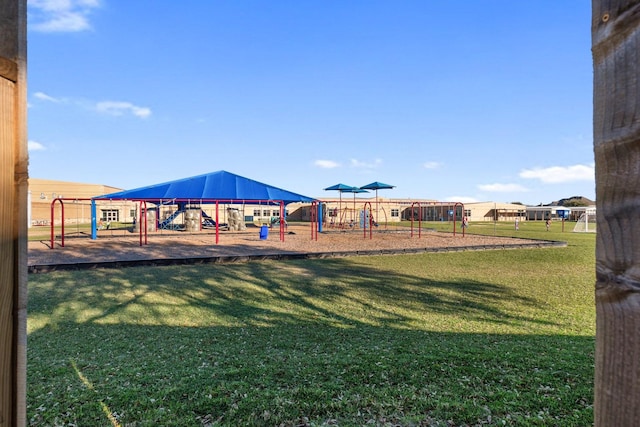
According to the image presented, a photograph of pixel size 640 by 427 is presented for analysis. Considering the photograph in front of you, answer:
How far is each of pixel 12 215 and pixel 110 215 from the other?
50722mm

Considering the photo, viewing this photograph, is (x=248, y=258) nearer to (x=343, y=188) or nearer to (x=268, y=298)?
(x=268, y=298)

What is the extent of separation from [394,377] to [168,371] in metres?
2.07

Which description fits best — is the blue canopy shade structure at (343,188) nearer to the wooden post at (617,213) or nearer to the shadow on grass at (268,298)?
the shadow on grass at (268,298)

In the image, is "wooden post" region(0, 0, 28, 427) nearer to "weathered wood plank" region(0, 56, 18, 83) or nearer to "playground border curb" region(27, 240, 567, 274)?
"weathered wood plank" region(0, 56, 18, 83)

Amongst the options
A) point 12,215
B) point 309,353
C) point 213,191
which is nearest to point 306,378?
point 309,353

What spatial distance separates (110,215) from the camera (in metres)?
44.9

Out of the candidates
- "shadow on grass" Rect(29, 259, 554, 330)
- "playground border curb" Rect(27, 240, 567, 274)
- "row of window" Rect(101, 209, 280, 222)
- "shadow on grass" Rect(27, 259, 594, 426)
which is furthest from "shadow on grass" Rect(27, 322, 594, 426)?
"row of window" Rect(101, 209, 280, 222)

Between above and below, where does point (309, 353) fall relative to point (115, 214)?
below

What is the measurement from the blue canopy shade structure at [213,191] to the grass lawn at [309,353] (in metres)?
10.8

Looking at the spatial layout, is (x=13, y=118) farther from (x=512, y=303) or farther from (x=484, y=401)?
(x=512, y=303)

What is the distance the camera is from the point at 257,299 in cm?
646

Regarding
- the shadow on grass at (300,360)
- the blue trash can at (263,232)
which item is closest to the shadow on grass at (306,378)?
the shadow on grass at (300,360)

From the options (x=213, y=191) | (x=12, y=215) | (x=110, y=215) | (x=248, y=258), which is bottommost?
(x=248, y=258)

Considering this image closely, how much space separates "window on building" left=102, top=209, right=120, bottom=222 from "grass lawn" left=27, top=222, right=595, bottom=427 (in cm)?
4082
